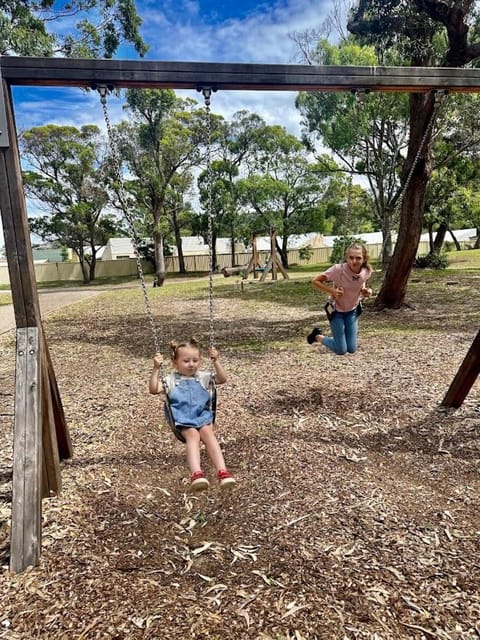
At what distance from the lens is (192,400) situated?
→ 3.10 metres

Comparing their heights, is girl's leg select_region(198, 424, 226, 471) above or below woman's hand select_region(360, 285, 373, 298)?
below

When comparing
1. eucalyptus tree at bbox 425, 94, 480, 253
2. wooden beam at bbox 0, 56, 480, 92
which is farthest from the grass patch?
wooden beam at bbox 0, 56, 480, 92

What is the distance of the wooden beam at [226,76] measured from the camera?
2.97m

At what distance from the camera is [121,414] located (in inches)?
183

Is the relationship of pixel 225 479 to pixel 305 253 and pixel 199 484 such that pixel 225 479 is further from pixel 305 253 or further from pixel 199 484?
pixel 305 253

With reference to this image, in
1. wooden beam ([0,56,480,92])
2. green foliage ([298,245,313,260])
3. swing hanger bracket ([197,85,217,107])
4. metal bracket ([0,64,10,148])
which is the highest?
wooden beam ([0,56,480,92])

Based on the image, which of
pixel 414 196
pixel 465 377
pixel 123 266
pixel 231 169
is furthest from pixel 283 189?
pixel 465 377

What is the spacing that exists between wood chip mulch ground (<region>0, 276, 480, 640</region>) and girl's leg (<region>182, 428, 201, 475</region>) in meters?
0.34

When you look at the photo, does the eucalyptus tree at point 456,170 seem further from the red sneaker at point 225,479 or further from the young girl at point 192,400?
the red sneaker at point 225,479

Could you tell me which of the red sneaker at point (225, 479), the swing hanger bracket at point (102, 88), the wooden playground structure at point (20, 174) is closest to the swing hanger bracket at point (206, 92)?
the wooden playground structure at point (20, 174)

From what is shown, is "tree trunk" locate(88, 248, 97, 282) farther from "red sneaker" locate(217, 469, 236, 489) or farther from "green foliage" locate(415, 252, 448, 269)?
"red sneaker" locate(217, 469, 236, 489)

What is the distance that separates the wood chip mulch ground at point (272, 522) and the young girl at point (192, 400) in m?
0.36

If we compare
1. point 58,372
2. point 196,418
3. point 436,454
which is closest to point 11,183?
point 196,418

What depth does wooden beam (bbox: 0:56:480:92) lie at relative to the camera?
297 cm
